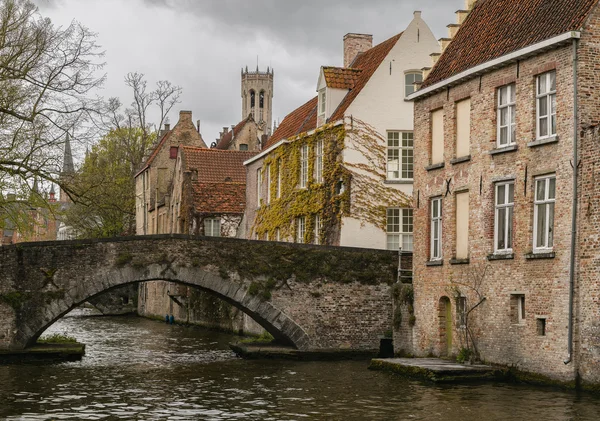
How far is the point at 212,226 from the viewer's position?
1708 inches

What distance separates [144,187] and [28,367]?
113 feet

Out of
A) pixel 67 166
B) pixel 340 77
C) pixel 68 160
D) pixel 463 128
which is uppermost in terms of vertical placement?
pixel 340 77

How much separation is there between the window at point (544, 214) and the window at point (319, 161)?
11.8 m

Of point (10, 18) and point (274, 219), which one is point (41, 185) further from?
point (274, 219)

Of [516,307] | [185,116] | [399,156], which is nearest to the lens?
[516,307]

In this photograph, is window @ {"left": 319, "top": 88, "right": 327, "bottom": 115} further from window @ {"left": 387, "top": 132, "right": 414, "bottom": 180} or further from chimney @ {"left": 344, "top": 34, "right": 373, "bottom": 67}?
chimney @ {"left": 344, "top": 34, "right": 373, "bottom": 67}

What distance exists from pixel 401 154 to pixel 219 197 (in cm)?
1484

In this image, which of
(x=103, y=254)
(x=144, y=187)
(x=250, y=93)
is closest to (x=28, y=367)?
(x=103, y=254)

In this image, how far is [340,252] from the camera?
90.0 ft

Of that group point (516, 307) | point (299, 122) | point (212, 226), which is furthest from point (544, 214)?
point (212, 226)

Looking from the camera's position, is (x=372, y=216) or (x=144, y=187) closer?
(x=372, y=216)

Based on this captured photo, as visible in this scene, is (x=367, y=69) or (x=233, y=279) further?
(x=367, y=69)

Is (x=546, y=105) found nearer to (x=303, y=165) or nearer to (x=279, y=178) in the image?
(x=303, y=165)

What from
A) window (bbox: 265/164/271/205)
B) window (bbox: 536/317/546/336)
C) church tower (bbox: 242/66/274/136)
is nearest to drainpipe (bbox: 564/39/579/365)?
window (bbox: 536/317/546/336)
